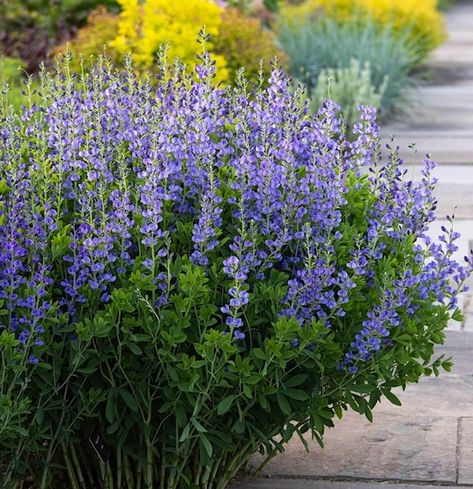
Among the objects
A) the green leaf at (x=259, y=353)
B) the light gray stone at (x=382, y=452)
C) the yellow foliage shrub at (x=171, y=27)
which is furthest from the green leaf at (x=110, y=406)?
the yellow foliage shrub at (x=171, y=27)

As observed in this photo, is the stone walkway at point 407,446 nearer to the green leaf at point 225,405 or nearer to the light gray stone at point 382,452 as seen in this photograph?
the light gray stone at point 382,452

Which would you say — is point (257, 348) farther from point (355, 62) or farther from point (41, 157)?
point (355, 62)

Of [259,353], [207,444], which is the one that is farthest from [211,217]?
[207,444]

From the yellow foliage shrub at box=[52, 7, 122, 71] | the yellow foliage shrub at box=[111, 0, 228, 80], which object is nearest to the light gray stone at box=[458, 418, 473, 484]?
the yellow foliage shrub at box=[111, 0, 228, 80]

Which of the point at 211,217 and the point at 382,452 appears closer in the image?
the point at 211,217

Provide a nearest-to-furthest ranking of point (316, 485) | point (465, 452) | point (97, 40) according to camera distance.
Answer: point (316, 485)
point (465, 452)
point (97, 40)

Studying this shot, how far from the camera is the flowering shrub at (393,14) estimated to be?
14.2 m

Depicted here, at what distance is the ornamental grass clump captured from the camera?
3275 mm

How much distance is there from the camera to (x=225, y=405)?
3.27 m

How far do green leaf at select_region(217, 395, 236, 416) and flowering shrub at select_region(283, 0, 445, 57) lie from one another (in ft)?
36.4

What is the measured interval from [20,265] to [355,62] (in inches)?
316

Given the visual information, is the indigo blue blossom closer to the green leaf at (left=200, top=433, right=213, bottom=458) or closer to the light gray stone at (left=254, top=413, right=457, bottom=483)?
the green leaf at (left=200, top=433, right=213, bottom=458)

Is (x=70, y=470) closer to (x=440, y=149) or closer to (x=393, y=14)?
(x=440, y=149)

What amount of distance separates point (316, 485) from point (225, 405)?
1017 millimetres
